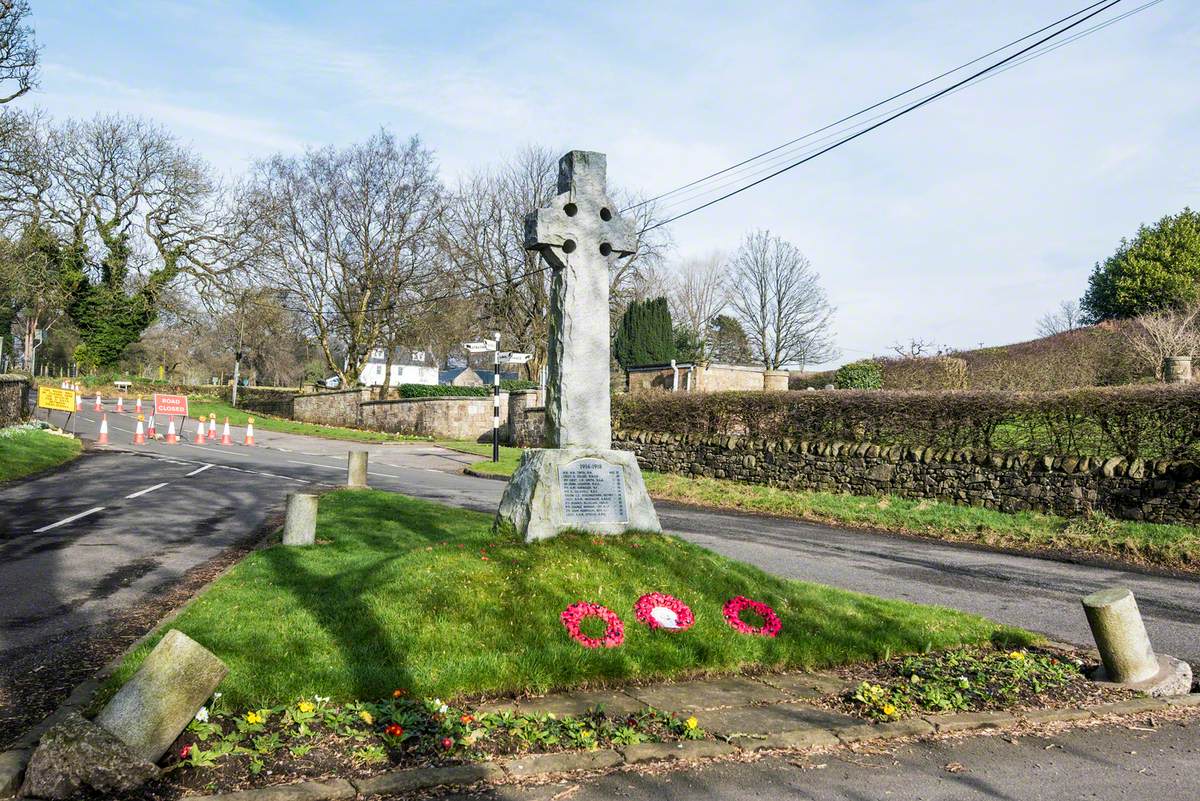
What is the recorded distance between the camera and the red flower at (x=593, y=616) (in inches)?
223

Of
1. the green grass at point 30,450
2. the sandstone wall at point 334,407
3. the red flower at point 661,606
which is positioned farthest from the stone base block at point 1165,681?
the sandstone wall at point 334,407

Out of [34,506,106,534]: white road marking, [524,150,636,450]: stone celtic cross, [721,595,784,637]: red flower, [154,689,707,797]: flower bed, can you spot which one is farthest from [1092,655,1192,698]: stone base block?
[34,506,106,534]: white road marking

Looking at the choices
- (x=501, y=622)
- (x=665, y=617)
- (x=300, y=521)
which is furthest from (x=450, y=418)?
(x=501, y=622)

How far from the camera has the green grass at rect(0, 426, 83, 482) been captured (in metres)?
17.2

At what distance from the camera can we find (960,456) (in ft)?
50.3

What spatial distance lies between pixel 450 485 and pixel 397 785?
15325 millimetres

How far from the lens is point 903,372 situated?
97.6ft

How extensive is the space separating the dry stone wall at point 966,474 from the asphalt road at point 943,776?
368 inches

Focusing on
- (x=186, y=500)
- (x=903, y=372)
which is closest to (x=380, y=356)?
(x=903, y=372)

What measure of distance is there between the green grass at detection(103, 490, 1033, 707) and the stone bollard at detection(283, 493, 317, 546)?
974 millimetres

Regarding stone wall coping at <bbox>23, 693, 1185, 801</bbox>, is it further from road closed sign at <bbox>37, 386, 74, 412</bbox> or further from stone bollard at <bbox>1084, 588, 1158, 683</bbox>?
road closed sign at <bbox>37, 386, 74, 412</bbox>

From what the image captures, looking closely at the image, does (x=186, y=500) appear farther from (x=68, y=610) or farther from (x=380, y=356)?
(x=380, y=356)

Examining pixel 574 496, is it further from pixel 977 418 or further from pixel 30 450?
pixel 30 450

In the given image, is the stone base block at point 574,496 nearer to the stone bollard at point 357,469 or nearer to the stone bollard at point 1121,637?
the stone bollard at point 1121,637
